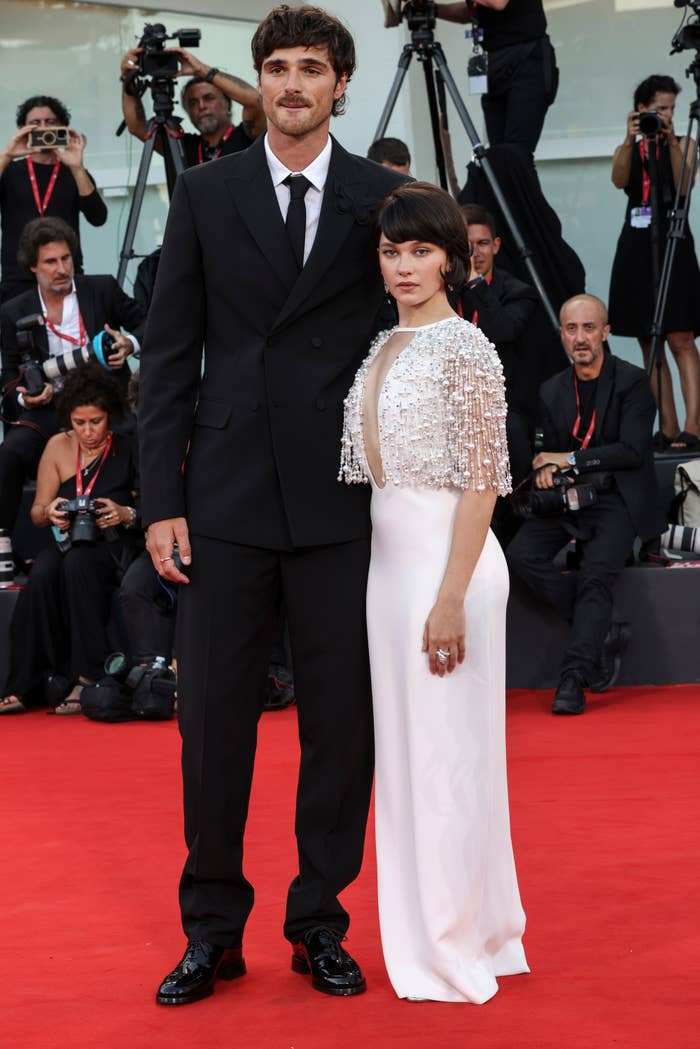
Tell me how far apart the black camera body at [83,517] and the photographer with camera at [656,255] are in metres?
2.33

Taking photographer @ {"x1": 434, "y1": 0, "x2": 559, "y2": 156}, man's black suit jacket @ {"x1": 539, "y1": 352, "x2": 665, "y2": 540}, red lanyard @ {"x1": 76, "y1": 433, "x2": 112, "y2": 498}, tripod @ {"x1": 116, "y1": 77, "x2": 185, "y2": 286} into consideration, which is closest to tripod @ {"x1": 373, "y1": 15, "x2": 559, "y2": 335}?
photographer @ {"x1": 434, "y1": 0, "x2": 559, "y2": 156}

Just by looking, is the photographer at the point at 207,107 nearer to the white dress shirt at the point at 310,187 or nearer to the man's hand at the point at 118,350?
the man's hand at the point at 118,350

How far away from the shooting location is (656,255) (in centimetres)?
605

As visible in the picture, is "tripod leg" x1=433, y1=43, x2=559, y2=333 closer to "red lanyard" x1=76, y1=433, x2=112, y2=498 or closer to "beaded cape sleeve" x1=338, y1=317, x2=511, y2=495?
"red lanyard" x1=76, y1=433, x2=112, y2=498

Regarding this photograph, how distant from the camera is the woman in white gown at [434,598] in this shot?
7.44ft

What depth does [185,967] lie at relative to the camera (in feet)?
7.57

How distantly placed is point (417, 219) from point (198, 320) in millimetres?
368

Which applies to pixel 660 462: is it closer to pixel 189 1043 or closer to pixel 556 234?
pixel 556 234

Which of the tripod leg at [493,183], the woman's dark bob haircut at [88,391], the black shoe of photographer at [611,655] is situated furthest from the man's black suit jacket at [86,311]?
the black shoe of photographer at [611,655]

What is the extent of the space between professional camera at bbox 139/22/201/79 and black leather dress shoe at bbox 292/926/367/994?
384 centimetres

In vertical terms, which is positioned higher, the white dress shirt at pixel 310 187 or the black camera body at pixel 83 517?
the white dress shirt at pixel 310 187

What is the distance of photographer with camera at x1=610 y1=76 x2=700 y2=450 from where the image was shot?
6.00m

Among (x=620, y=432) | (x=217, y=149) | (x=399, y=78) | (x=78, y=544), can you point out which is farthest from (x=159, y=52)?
(x=620, y=432)

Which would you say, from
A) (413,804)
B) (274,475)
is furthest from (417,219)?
(413,804)
